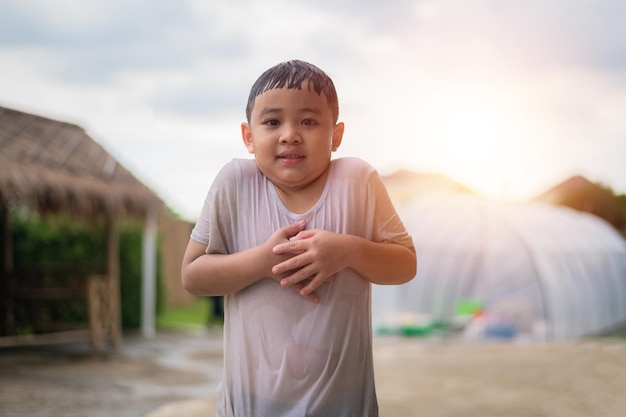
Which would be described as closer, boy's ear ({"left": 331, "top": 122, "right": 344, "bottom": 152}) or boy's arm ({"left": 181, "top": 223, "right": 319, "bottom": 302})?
boy's arm ({"left": 181, "top": 223, "right": 319, "bottom": 302})

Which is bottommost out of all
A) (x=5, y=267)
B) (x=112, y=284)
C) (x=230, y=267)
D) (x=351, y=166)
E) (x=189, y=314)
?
(x=189, y=314)

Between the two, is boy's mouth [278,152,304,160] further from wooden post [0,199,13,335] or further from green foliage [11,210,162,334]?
wooden post [0,199,13,335]

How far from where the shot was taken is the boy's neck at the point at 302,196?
60.2 inches

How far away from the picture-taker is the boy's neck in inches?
60.2

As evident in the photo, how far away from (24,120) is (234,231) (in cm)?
956

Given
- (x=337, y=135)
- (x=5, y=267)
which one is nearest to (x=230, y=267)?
(x=337, y=135)

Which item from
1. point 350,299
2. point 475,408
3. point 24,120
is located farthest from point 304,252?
point 24,120

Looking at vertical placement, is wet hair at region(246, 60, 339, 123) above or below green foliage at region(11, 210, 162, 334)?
above

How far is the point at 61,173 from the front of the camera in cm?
912

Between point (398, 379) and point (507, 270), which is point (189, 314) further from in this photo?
point (398, 379)

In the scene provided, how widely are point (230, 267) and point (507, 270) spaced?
11.6 meters

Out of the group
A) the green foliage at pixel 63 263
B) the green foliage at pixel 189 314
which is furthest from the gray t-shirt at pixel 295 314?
the green foliage at pixel 189 314

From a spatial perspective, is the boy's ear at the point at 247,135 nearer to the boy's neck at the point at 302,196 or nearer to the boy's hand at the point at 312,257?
the boy's neck at the point at 302,196

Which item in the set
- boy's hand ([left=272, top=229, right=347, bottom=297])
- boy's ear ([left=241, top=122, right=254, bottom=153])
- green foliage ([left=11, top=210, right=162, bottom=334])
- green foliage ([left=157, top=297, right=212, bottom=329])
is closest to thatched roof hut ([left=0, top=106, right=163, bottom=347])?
green foliage ([left=11, top=210, right=162, bottom=334])
